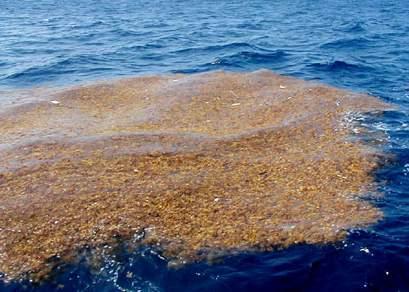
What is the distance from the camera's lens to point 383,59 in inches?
1094

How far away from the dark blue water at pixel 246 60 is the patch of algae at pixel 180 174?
1.86 feet

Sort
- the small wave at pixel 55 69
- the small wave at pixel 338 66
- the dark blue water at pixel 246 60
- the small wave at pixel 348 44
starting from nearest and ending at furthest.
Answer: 1. the dark blue water at pixel 246 60
2. the small wave at pixel 55 69
3. the small wave at pixel 338 66
4. the small wave at pixel 348 44

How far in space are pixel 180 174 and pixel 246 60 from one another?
15171 mm

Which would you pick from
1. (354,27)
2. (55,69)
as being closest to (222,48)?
(55,69)

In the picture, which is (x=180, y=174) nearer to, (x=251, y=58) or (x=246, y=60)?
(x=246, y=60)

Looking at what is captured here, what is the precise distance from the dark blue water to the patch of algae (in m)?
0.57

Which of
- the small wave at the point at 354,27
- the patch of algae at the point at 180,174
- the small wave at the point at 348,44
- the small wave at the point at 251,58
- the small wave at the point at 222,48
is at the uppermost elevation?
the patch of algae at the point at 180,174

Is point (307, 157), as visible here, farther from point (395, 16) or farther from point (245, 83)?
point (395, 16)

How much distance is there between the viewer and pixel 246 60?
27.4 meters

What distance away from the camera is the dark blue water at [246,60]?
9727 millimetres

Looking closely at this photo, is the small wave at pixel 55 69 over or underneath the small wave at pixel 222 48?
over

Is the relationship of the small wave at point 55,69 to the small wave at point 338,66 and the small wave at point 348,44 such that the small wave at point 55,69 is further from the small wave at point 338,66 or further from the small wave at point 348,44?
the small wave at point 348,44

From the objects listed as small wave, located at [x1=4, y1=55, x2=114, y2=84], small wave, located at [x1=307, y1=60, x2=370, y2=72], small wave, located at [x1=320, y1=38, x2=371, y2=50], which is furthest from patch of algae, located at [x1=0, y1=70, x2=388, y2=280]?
small wave, located at [x1=320, y1=38, x2=371, y2=50]

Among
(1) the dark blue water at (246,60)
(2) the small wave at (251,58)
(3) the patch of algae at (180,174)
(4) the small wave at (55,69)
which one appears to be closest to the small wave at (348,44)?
(1) the dark blue water at (246,60)
